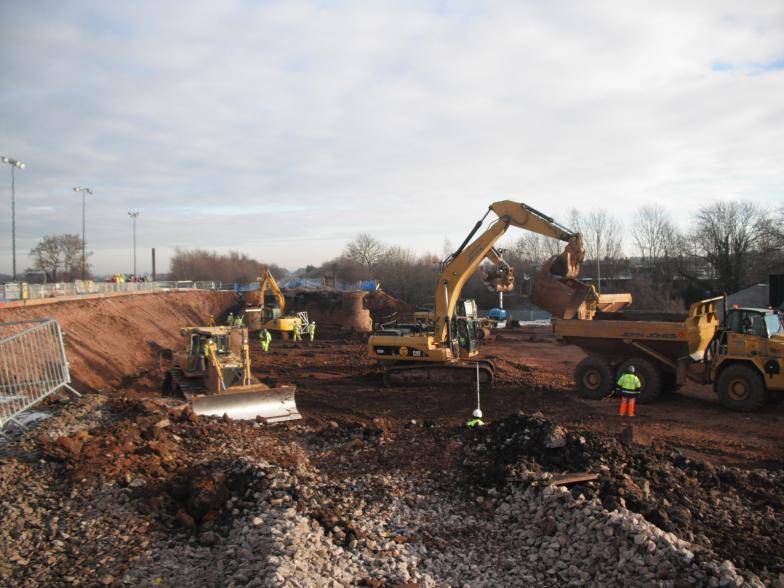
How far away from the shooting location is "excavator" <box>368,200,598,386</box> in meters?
14.3

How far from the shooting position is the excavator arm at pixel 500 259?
1386cm

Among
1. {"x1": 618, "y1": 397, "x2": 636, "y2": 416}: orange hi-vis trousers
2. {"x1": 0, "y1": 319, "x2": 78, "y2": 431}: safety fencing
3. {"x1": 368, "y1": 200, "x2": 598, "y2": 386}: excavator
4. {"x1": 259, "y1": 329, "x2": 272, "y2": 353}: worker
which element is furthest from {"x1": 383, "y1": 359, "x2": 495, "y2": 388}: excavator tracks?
{"x1": 259, "y1": 329, "x2": 272, "y2": 353}: worker

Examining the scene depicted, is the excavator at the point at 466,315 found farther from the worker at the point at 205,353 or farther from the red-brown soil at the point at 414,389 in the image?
the worker at the point at 205,353

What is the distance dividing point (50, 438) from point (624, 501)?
707 cm

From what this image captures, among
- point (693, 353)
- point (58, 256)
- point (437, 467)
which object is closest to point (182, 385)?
point (437, 467)

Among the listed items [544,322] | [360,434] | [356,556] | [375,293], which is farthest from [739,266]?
[356,556]

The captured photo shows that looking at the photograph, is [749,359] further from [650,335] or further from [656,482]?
[656,482]

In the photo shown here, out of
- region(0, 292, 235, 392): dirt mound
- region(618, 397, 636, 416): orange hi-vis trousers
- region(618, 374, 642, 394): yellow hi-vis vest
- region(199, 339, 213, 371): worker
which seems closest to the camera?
region(618, 374, 642, 394): yellow hi-vis vest

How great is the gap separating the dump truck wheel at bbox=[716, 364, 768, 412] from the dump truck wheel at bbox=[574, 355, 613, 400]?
2.22 metres

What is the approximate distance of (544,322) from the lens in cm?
3444

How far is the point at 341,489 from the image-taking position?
6.69 m

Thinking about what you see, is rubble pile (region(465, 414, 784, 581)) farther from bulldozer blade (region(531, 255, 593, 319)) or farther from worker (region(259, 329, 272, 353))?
worker (region(259, 329, 272, 353))

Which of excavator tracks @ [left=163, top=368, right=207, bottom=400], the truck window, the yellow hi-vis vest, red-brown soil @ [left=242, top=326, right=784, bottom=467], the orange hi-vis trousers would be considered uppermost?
the truck window

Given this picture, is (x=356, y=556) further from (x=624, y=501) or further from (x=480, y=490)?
(x=624, y=501)
